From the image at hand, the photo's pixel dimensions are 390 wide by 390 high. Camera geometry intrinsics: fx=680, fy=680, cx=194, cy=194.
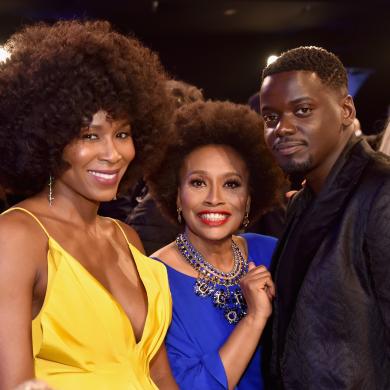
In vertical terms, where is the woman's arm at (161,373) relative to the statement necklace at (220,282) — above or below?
below

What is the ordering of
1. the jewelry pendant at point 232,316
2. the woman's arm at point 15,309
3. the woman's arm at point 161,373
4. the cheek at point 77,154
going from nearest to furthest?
the woman's arm at point 15,309, the cheek at point 77,154, the woman's arm at point 161,373, the jewelry pendant at point 232,316

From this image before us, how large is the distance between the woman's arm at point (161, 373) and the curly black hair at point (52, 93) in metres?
0.75

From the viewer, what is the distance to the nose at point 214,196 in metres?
2.87

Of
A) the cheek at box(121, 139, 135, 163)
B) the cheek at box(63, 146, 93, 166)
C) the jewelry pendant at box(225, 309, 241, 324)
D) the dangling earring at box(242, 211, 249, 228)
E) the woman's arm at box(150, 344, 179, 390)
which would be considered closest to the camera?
the cheek at box(63, 146, 93, 166)

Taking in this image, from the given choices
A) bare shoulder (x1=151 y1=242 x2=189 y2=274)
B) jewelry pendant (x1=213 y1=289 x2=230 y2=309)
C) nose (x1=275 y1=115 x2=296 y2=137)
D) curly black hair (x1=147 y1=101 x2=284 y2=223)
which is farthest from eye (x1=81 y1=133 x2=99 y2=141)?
jewelry pendant (x1=213 y1=289 x2=230 y2=309)

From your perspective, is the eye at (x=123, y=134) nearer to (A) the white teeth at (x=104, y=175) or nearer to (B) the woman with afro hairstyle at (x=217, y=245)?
(A) the white teeth at (x=104, y=175)

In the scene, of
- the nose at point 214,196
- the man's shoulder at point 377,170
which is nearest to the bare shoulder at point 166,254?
the nose at point 214,196

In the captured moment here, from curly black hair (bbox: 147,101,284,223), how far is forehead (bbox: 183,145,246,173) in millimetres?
28

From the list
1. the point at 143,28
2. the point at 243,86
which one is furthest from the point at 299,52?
the point at 243,86

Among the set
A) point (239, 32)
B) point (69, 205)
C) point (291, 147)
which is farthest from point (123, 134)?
point (239, 32)

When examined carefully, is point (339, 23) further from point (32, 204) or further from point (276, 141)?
point (32, 204)

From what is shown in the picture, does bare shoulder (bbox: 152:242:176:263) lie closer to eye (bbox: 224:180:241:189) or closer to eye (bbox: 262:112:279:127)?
eye (bbox: 224:180:241:189)

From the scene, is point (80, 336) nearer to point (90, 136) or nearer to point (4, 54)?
point (90, 136)

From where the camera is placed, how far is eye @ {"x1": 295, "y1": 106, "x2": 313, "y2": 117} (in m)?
2.38
